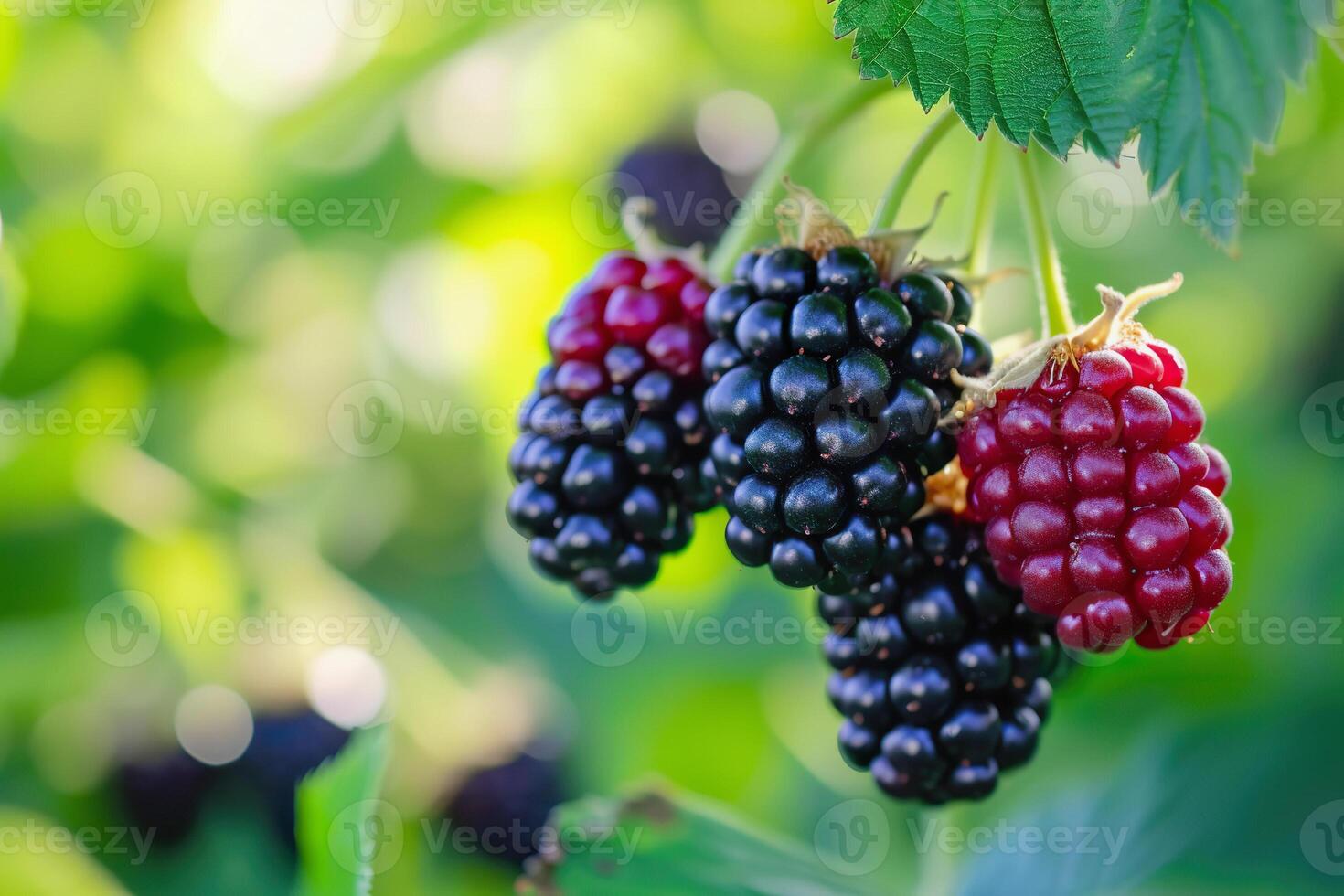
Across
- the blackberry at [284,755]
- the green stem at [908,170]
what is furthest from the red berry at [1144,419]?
the blackberry at [284,755]

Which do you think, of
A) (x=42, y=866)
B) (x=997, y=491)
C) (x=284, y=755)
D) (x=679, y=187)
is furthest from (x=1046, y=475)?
(x=679, y=187)

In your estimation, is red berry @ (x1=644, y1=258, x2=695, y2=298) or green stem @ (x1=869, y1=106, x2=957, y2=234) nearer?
green stem @ (x1=869, y1=106, x2=957, y2=234)

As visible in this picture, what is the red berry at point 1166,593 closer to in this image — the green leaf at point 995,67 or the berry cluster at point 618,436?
the green leaf at point 995,67

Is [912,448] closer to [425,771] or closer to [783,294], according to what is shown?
[783,294]

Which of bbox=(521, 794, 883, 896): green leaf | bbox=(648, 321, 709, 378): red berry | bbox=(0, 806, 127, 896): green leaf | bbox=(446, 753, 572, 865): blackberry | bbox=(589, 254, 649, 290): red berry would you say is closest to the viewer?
bbox=(648, 321, 709, 378): red berry

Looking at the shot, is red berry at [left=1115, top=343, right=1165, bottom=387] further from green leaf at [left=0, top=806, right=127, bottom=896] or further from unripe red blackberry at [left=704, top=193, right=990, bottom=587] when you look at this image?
green leaf at [left=0, top=806, right=127, bottom=896]

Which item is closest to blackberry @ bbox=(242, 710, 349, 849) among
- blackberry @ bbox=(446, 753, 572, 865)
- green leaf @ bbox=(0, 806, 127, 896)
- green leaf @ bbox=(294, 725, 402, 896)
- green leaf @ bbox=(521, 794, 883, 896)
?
blackberry @ bbox=(446, 753, 572, 865)

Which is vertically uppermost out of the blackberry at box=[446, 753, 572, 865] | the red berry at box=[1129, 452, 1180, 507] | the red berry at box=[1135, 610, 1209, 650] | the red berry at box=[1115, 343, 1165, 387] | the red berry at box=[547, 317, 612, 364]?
the red berry at box=[1115, 343, 1165, 387]
